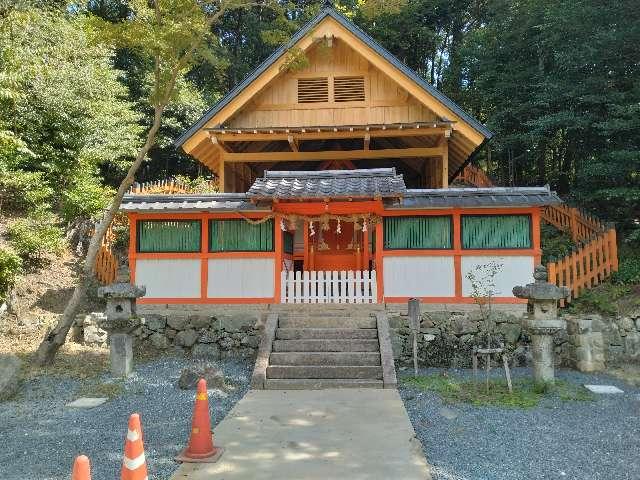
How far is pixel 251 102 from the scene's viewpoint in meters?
12.3

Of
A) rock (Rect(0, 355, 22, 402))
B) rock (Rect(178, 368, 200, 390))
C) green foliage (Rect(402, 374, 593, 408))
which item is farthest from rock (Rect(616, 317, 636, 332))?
rock (Rect(0, 355, 22, 402))

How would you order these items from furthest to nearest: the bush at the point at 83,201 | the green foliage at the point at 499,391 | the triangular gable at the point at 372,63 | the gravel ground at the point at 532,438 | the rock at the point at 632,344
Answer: the bush at the point at 83,201 < the triangular gable at the point at 372,63 < the rock at the point at 632,344 < the green foliage at the point at 499,391 < the gravel ground at the point at 532,438

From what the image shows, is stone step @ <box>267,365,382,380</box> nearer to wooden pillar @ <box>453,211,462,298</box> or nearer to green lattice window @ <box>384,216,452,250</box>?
wooden pillar @ <box>453,211,462,298</box>

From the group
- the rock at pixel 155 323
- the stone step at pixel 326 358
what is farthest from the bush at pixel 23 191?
the stone step at pixel 326 358

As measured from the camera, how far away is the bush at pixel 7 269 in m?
11.9

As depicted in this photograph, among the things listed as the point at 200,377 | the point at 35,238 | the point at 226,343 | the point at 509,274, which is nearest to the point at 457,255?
the point at 509,274

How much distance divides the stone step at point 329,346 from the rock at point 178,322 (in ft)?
8.58

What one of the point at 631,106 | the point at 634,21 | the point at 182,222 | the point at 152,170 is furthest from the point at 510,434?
the point at 152,170

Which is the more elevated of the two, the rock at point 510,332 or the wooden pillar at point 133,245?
the wooden pillar at point 133,245

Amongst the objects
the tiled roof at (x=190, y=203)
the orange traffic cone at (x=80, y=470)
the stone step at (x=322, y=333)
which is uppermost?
the tiled roof at (x=190, y=203)

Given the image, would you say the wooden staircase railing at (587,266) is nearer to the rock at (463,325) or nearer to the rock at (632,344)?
the rock at (632,344)

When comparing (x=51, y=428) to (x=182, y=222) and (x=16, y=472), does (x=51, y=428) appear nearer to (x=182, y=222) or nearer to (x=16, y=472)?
(x=16, y=472)

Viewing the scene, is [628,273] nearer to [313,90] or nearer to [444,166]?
[444,166]

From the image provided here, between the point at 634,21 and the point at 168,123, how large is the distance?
18.8 m
